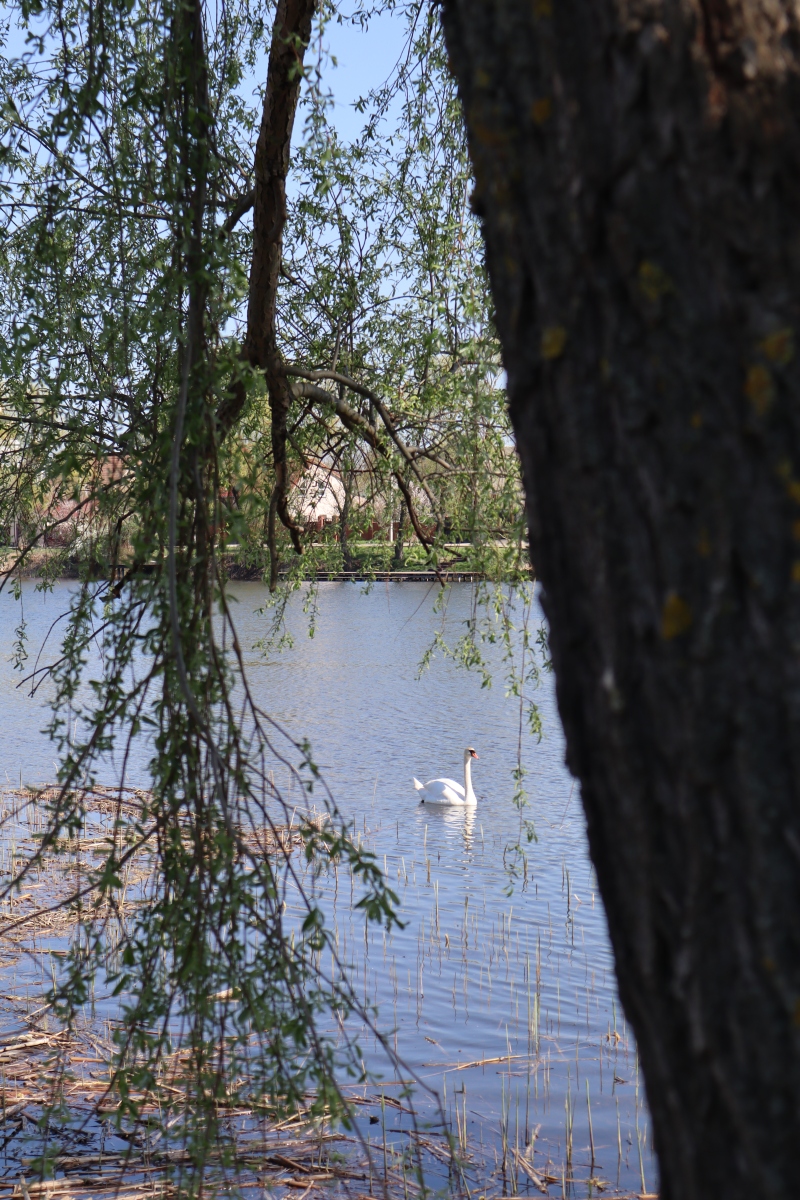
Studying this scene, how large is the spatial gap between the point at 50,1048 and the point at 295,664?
52.9 feet

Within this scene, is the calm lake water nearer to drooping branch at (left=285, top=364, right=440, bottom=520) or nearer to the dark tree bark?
the dark tree bark

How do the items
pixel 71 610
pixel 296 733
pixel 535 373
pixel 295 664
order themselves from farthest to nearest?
pixel 295 664 < pixel 296 733 < pixel 71 610 < pixel 535 373

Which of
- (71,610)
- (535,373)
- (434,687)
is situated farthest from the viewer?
(434,687)

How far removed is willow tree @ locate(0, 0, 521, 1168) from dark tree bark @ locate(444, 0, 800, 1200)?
1184 mm

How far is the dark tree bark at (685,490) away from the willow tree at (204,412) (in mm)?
1184

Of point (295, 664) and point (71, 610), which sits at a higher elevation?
point (71, 610)

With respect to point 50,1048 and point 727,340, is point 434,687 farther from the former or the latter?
point 727,340

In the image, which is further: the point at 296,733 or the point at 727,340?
the point at 296,733

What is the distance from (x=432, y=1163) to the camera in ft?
16.6

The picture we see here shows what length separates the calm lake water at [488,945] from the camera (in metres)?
5.40

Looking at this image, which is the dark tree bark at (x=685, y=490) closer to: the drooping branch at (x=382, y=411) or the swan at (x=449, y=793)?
the drooping branch at (x=382, y=411)

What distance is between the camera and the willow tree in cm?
252

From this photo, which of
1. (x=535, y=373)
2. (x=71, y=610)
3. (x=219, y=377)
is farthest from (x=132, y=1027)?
(x=535, y=373)

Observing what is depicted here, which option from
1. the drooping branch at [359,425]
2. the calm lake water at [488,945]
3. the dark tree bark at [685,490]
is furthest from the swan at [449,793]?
the dark tree bark at [685,490]
